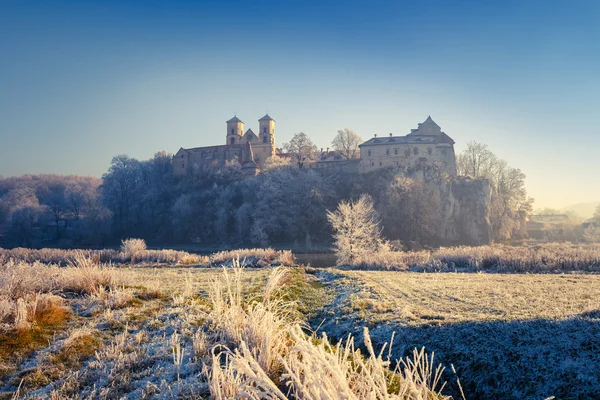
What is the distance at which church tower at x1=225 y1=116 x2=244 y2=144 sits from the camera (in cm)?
9838

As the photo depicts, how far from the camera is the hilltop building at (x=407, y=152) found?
73.2 m

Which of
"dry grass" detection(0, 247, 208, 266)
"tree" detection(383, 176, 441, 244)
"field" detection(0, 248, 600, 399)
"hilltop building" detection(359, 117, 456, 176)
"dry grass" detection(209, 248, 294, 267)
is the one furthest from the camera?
"hilltop building" detection(359, 117, 456, 176)

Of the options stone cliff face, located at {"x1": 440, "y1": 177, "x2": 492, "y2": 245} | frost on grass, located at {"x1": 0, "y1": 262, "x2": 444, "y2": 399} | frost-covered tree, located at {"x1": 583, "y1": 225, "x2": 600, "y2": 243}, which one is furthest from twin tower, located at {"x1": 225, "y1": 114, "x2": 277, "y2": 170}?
frost on grass, located at {"x1": 0, "y1": 262, "x2": 444, "y2": 399}

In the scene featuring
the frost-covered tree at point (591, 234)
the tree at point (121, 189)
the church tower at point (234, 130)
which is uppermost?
the church tower at point (234, 130)

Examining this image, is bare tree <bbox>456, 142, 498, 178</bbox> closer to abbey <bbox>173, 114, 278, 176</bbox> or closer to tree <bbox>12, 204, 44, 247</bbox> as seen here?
abbey <bbox>173, 114, 278, 176</bbox>

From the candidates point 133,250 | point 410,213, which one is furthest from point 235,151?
point 133,250

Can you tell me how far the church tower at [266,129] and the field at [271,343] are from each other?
88.2 m

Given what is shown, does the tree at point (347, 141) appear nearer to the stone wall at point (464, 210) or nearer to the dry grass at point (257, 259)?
the stone wall at point (464, 210)

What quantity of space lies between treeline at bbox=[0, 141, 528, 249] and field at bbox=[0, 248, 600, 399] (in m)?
46.4

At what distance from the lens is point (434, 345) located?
7582 mm

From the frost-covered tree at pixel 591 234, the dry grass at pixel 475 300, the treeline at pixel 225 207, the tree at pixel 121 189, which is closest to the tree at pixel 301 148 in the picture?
the treeline at pixel 225 207

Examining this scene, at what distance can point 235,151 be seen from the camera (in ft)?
303

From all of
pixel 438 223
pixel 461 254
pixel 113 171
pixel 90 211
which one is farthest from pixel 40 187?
pixel 461 254

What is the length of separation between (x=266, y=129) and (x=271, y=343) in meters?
96.4
